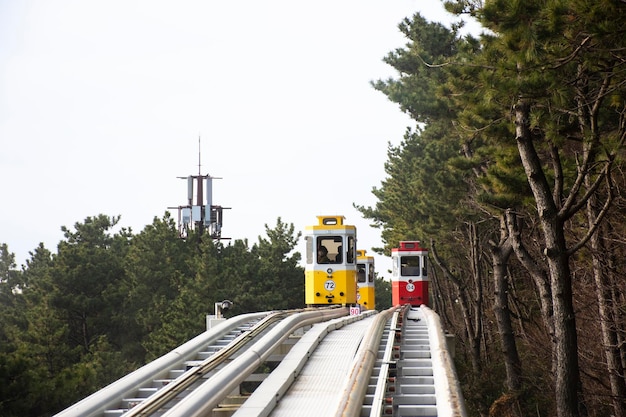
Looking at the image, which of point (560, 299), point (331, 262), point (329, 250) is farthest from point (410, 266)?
point (560, 299)

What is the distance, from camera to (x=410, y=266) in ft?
122

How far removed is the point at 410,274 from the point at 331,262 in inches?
458

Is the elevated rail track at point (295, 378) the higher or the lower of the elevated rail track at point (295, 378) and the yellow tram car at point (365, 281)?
the lower

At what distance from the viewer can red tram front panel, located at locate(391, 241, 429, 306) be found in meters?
36.9

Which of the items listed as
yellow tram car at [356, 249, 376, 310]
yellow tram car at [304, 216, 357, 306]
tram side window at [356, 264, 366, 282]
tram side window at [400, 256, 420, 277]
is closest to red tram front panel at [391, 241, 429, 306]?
tram side window at [400, 256, 420, 277]

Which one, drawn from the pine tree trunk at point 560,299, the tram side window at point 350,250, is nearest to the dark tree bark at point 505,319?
the tram side window at point 350,250

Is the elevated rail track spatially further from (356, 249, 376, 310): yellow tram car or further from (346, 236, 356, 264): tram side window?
(356, 249, 376, 310): yellow tram car

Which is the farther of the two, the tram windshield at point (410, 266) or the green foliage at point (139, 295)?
the green foliage at point (139, 295)

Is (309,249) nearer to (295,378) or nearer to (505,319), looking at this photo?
(505,319)

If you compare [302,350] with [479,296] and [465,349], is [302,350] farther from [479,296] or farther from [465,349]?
[465,349]

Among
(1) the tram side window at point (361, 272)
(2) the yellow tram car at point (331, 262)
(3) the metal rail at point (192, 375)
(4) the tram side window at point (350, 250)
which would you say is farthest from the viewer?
(1) the tram side window at point (361, 272)

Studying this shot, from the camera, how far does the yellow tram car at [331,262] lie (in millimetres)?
25797

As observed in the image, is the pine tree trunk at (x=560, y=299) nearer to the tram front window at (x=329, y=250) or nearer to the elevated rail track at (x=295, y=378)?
the elevated rail track at (x=295, y=378)

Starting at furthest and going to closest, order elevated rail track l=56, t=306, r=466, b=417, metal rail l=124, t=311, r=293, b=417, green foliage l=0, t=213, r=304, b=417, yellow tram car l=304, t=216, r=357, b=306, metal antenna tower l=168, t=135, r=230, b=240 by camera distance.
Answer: metal antenna tower l=168, t=135, r=230, b=240
green foliage l=0, t=213, r=304, b=417
yellow tram car l=304, t=216, r=357, b=306
metal rail l=124, t=311, r=293, b=417
elevated rail track l=56, t=306, r=466, b=417
